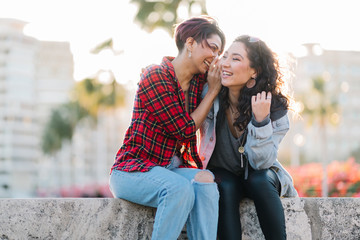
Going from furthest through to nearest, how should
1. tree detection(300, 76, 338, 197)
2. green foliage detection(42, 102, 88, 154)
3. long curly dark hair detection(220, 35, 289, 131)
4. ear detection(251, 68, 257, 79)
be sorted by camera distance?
green foliage detection(42, 102, 88, 154) < tree detection(300, 76, 338, 197) < ear detection(251, 68, 257, 79) < long curly dark hair detection(220, 35, 289, 131)

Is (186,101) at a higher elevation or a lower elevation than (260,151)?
higher

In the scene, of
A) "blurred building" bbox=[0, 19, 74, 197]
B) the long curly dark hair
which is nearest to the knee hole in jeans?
the long curly dark hair

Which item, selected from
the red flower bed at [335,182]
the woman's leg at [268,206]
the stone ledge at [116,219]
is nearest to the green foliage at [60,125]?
the red flower bed at [335,182]

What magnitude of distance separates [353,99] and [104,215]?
350 feet

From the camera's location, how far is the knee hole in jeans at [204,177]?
11.6 ft

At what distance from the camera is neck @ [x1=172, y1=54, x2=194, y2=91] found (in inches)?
157

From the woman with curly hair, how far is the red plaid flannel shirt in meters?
0.21

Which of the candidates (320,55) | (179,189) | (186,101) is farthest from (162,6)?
(320,55)

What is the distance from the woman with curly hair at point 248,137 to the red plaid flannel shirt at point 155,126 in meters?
0.21

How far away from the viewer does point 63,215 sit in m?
3.64

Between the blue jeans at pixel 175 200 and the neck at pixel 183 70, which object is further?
the neck at pixel 183 70

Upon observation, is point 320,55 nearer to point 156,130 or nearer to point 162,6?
point 162,6

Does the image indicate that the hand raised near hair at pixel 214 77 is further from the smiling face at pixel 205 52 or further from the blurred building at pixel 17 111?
the blurred building at pixel 17 111

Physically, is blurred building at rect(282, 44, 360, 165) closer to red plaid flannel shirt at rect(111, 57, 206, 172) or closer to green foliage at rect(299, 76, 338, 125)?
green foliage at rect(299, 76, 338, 125)
